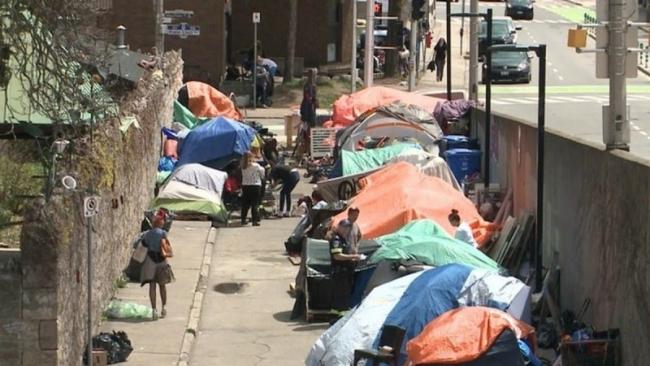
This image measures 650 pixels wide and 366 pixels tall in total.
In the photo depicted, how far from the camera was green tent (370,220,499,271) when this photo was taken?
18578mm

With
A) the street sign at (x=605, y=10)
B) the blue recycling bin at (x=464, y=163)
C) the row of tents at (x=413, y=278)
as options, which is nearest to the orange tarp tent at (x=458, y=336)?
the row of tents at (x=413, y=278)

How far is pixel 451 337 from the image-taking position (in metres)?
14.1

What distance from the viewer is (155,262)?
63.5 feet

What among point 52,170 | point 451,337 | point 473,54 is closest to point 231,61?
point 473,54

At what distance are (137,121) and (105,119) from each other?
163 inches

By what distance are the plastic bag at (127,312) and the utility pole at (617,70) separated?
6.86 metres

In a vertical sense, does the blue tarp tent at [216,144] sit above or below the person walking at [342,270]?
above

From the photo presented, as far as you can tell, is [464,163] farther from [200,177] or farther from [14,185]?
[14,185]

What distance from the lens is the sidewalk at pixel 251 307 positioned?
60.1 ft

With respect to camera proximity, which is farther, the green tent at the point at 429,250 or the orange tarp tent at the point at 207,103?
the orange tarp tent at the point at 207,103

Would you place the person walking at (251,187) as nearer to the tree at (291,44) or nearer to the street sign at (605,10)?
the street sign at (605,10)

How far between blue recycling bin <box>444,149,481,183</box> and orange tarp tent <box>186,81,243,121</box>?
9.04 meters

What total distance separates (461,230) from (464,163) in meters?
8.89

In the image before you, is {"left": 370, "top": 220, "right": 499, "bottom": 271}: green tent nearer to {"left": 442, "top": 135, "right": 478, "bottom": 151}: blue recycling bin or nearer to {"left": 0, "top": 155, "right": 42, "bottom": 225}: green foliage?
{"left": 0, "top": 155, "right": 42, "bottom": 225}: green foliage
